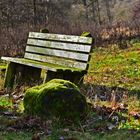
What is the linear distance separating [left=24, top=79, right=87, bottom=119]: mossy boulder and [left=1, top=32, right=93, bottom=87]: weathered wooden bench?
1.37 metres

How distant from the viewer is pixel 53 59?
8.62 meters

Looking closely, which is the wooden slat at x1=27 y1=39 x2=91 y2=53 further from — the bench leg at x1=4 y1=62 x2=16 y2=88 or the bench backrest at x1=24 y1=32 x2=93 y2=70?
the bench leg at x1=4 y1=62 x2=16 y2=88

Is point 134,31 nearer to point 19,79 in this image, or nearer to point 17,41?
point 17,41

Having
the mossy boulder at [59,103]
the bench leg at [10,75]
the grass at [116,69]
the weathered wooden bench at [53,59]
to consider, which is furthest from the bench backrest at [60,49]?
the mossy boulder at [59,103]

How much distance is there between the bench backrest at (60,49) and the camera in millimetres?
7668

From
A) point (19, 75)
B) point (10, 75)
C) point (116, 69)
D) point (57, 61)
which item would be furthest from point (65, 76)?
point (116, 69)

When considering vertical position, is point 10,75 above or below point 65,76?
below

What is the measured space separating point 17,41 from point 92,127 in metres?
13.2

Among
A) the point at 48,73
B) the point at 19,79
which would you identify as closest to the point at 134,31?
the point at 19,79

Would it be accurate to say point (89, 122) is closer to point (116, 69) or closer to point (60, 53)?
point (60, 53)

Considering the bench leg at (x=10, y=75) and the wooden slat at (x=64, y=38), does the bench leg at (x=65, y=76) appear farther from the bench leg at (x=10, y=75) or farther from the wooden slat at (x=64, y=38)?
the bench leg at (x=10, y=75)

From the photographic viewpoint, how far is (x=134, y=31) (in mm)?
20109

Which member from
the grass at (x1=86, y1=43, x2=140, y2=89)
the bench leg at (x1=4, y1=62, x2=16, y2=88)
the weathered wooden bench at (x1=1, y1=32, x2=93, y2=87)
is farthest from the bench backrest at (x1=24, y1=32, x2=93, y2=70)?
the grass at (x1=86, y1=43, x2=140, y2=89)

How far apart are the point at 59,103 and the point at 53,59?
3.13 metres
